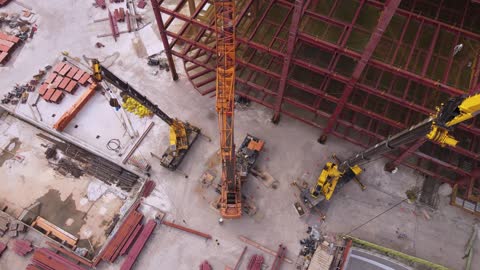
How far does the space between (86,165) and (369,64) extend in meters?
28.7

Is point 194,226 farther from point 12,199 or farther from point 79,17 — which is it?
point 79,17

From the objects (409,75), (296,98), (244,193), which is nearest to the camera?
(409,75)

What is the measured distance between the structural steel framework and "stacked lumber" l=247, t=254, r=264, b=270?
1327cm

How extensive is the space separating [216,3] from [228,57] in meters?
3.99

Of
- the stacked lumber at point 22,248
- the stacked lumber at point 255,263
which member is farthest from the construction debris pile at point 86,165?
the stacked lumber at point 255,263

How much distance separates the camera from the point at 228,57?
2728 centimetres

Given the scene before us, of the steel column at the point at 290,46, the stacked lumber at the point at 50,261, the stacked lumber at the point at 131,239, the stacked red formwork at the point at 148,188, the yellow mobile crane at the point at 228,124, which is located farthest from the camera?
the stacked red formwork at the point at 148,188

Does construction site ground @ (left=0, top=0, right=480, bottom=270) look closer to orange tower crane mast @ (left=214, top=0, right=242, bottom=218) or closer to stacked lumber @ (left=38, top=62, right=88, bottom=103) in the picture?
stacked lumber @ (left=38, top=62, right=88, bottom=103)

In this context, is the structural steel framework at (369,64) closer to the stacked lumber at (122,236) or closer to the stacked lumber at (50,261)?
the stacked lumber at (122,236)

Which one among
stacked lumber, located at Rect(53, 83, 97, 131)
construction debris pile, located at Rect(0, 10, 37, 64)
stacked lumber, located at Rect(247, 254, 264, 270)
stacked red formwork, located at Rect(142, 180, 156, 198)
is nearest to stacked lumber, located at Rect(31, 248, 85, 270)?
stacked red formwork, located at Rect(142, 180, 156, 198)

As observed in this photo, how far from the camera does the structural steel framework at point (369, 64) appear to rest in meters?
27.5

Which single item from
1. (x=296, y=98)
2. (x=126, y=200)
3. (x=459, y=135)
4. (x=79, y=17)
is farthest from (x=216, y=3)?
(x=79, y=17)

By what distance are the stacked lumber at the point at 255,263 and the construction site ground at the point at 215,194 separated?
0.64m

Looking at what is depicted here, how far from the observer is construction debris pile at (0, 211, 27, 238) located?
109ft
